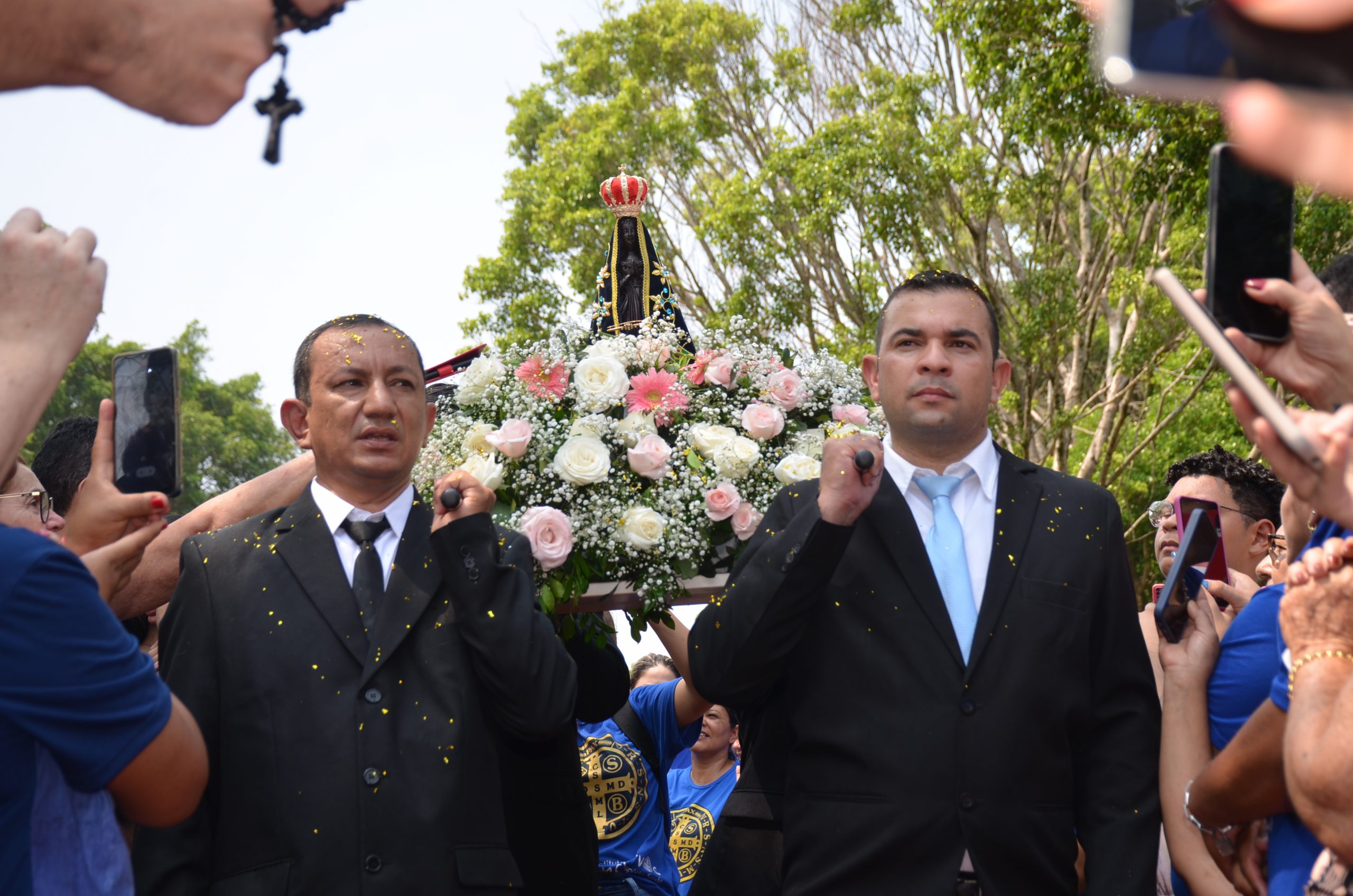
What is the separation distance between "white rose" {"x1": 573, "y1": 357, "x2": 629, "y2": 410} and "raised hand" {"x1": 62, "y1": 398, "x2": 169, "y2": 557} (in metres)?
1.74

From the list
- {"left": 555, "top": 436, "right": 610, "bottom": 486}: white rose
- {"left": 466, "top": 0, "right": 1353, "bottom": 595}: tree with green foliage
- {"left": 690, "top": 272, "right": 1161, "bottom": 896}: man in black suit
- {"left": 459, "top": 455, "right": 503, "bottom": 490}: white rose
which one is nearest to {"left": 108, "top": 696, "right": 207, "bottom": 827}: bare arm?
{"left": 690, "top": 272, "right": 1161, "bottom": 896}: man in black suit

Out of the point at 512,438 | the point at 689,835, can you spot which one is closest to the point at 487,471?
the point at 512,438

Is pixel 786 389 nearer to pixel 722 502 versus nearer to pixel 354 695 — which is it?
pixel 722 502

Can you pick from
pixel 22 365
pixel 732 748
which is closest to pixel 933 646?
pixel 22 365

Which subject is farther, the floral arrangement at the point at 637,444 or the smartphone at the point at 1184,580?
the floral arrangement at the point at 637,444

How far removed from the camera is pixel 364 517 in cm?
365

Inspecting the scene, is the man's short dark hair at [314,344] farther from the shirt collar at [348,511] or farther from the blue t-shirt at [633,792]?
the blue t-shirt at [633,792]

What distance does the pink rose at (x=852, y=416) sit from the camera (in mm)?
4609

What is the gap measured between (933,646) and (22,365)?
2.37 meters

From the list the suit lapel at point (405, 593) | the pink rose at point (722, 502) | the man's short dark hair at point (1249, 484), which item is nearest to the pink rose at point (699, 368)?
the pink rose at point (722, 502)

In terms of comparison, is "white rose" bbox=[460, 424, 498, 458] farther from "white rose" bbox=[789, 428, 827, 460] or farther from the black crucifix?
the black crucifix

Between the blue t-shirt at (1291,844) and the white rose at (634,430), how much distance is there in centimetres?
223

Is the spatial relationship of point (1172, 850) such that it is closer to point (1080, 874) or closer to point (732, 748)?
point (1080, 874)

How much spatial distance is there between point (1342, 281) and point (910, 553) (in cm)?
130
